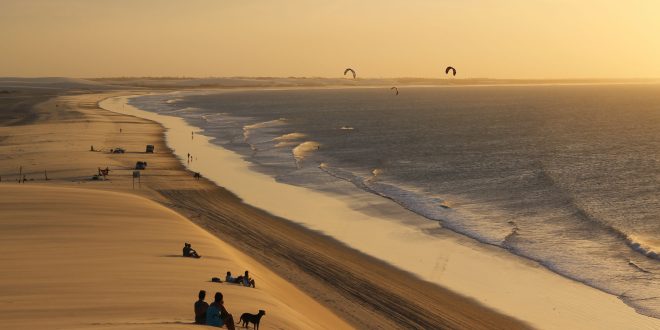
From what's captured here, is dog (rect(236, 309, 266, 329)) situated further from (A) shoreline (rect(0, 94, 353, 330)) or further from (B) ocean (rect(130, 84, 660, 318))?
(B) ocean (rect(130, 84, 660, 318))

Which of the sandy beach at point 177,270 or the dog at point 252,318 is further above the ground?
Result: the dog at point 252,318

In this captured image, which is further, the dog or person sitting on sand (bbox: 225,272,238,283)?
person sitting on sand (bbox: 225,272,238,283)

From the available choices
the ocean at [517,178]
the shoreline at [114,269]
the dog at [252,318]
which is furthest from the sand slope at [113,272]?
the ocean at [517,178]

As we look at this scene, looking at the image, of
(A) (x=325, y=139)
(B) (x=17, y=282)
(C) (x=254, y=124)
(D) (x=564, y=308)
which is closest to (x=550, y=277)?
(D) (x=564, y=308)

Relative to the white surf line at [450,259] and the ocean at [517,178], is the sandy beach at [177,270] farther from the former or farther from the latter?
the ocean at [517,178]

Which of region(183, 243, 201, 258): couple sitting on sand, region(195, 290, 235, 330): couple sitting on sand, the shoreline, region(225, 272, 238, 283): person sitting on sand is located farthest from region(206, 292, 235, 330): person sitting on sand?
region(183, 243, 201, 258): couple sitting on sand

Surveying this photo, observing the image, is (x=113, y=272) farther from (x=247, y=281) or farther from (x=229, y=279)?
(x=247, y=281)
